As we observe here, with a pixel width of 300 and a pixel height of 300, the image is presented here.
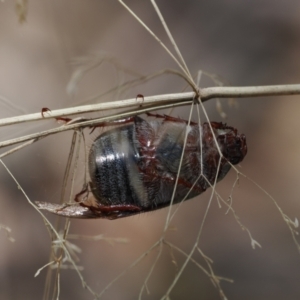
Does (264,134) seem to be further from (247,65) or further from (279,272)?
(279,272)

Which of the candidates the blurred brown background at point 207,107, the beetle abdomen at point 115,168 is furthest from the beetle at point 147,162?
the blurred brown background at point 207,107

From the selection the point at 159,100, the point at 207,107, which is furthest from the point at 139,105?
the point at 207,107

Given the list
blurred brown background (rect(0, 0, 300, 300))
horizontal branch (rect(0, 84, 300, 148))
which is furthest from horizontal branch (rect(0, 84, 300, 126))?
blurred brown background (rect(0, 0, 300, 300))

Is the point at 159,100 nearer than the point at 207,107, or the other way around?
the point at 159,100

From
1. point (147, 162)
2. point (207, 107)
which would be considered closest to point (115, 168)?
point (147, 162)

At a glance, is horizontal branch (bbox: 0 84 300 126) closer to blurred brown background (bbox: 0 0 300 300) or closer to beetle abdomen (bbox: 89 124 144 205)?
beetle abdomen (bbox: 89 124 144 205)

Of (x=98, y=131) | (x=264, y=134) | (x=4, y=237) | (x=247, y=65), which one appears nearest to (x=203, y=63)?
(x=247, y=65)

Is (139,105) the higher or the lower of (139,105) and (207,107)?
the lower

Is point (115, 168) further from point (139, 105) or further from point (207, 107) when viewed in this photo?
point (207, 107)
